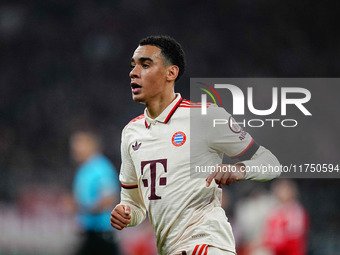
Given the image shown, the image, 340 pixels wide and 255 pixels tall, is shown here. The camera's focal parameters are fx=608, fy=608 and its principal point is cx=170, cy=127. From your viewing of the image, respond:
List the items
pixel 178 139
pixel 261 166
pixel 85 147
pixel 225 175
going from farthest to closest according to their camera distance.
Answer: pixel 85 147
pixel 178 139
pixel 261 166
pixel 225 175

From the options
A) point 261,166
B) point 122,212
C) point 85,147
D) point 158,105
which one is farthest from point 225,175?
point 85,147

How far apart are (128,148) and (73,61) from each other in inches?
475

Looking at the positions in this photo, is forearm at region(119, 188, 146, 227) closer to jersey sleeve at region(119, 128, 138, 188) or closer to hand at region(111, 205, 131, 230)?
jersey sleeve at region(119, 128, 138, 188)

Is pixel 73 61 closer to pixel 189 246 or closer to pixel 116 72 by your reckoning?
pixel 116 72

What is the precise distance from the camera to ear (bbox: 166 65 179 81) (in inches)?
151

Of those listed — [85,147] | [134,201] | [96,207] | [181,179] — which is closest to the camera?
[181,179]

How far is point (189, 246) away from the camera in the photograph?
3408 millimetres

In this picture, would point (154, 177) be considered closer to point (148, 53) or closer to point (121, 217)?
point (121, 217)

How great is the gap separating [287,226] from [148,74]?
588 cm

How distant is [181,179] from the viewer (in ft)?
11.5

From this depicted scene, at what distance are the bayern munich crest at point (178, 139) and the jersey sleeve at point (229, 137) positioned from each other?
0.50 feet

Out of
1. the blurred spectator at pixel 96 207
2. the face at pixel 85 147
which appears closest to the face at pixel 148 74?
the blurred spectator at pixel 96 207

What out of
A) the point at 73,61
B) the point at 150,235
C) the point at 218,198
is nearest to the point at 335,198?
the point at 150,235

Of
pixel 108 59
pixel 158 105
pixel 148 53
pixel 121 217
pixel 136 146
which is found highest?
pixel 108 59
